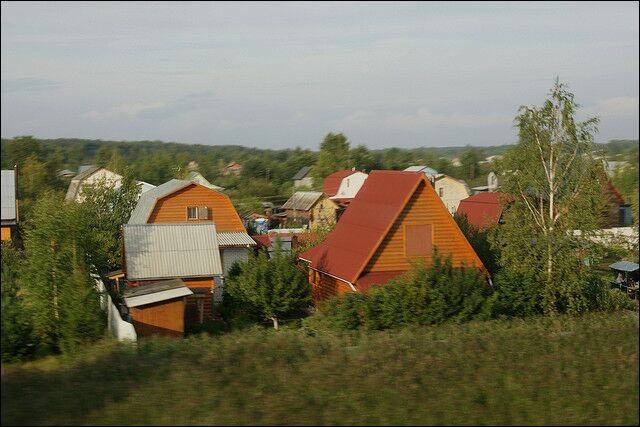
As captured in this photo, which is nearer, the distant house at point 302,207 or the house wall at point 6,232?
the house wall at point 6,232

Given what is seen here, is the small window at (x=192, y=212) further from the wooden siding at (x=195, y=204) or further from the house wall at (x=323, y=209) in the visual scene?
the house wall at (x=323, y=209)

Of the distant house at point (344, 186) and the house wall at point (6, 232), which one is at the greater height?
the distant house at point (344, 186)

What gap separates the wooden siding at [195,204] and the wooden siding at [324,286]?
9969 mm

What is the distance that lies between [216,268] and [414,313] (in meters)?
6.87

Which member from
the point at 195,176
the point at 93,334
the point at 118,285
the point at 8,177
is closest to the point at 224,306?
the point at 118,285

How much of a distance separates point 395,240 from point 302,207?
108ft

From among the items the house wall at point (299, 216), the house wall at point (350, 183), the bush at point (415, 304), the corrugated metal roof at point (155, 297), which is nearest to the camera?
the corrugated metal roof at point (155, 297)

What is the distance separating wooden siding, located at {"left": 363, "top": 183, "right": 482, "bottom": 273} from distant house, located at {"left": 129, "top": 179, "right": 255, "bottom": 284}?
11.7 metres

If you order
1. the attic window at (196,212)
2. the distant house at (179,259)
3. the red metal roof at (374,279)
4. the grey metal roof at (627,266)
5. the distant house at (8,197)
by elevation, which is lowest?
the grey metal roof at (627,266)

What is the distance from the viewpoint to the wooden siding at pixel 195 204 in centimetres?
3488

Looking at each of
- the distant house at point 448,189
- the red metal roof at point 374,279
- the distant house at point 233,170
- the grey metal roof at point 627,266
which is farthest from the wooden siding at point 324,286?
the distant house at point 233,170

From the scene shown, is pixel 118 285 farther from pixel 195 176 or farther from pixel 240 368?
pixel 195 176

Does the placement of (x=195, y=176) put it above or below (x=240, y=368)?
above

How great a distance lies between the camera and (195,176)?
63469 mm
